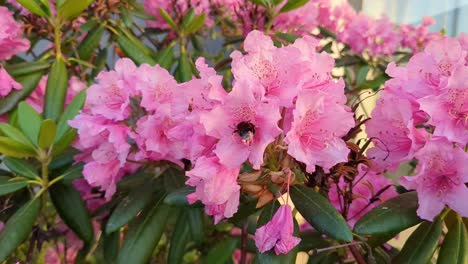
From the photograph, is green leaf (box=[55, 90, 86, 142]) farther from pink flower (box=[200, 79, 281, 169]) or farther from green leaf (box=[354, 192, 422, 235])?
green leaf (box=[354, 192, 422, 235])

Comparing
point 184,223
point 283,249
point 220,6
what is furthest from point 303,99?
point 220,6

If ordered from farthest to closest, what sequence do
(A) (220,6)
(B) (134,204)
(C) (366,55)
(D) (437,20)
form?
(D) (437,20) → (C) (366,55) → (A) (220,6) → (B) (134,204)

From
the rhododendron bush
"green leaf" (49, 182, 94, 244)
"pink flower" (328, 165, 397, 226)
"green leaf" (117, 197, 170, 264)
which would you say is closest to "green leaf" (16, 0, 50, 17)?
the rhododendron bush

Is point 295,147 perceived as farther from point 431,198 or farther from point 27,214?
point 27,214

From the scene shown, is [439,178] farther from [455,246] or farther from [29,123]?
[29,123]

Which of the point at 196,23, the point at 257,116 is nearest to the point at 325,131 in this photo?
the point at 257,116

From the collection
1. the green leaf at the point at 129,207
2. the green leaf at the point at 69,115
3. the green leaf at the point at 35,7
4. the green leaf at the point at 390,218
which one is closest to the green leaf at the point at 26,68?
the green leaf at the point at 35,7
